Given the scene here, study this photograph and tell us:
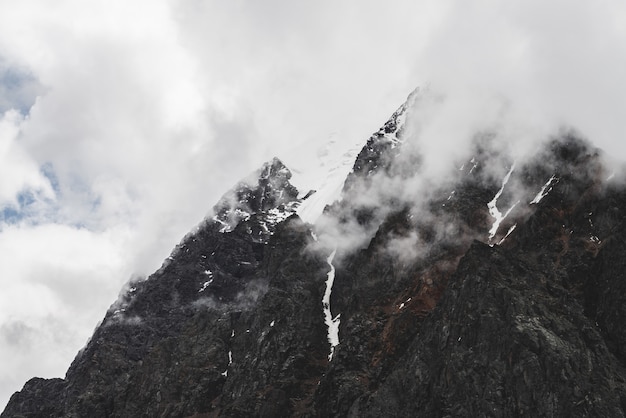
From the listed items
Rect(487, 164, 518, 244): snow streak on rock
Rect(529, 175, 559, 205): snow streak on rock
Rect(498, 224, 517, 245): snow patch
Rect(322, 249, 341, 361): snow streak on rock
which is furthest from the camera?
Rect(322, 249, 341, 361): snow streak on rock

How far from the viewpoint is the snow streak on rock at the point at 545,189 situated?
117500 mm

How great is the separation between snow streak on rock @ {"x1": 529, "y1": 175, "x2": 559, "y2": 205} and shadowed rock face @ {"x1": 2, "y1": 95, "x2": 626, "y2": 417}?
75 cm

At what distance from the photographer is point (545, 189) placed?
119250mm

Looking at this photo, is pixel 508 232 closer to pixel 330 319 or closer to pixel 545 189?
pixel 545 189

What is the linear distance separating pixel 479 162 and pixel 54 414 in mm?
131963

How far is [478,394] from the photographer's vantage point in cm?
8575

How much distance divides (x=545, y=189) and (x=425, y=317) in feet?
107

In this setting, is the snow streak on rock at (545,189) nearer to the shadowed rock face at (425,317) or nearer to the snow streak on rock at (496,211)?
the shadowed rock face at (425,317)

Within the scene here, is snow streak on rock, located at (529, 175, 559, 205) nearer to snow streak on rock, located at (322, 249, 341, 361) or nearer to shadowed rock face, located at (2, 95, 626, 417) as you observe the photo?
shadowed rock face, located at (2, 95, 626, 417)

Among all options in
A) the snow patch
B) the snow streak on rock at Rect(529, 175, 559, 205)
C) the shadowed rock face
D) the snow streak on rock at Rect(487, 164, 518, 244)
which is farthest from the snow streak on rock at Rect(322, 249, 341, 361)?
the snow streak on rock at Rect(529, 175, 559, 205)

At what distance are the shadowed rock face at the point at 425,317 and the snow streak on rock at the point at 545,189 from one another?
0.75 meters

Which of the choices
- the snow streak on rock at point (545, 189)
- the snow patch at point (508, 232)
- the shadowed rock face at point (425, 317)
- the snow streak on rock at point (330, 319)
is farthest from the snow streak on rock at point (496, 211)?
the snow streak on rock at point (330, 319)

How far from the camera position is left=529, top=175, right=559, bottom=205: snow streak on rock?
117500 mm

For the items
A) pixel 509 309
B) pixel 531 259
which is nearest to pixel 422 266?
pixel 531 259
